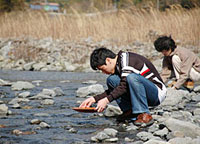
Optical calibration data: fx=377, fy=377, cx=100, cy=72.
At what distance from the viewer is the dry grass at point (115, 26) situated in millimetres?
10500

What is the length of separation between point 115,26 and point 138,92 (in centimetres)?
818

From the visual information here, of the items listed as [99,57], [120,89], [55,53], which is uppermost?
[99,57]

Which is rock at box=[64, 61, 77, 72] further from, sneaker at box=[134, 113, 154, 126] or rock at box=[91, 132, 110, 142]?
rock at box=[91, 132, 110, 142]

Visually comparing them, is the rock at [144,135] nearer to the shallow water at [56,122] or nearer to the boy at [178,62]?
the shallow water at [56,122]

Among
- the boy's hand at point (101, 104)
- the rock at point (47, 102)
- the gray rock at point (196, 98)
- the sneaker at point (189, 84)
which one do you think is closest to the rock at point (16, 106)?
the rock at point (47, 102)

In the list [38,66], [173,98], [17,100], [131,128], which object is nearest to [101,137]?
[131,128]

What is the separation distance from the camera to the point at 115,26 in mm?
11625

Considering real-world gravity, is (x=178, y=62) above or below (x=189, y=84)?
above

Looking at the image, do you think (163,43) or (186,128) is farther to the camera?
(163,43)

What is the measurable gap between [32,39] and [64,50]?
1561 millimetres

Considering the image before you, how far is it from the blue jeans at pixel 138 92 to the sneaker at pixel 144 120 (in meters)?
0.05

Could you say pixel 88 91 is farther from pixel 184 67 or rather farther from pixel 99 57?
pixel 99 57

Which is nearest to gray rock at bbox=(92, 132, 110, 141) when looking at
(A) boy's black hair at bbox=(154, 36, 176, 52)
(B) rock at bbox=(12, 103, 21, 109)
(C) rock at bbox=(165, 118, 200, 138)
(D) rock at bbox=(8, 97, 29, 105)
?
(C) rock at bbox=(165, 118, 200, 138)

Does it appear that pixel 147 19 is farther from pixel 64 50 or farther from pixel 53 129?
pixel 53 129
